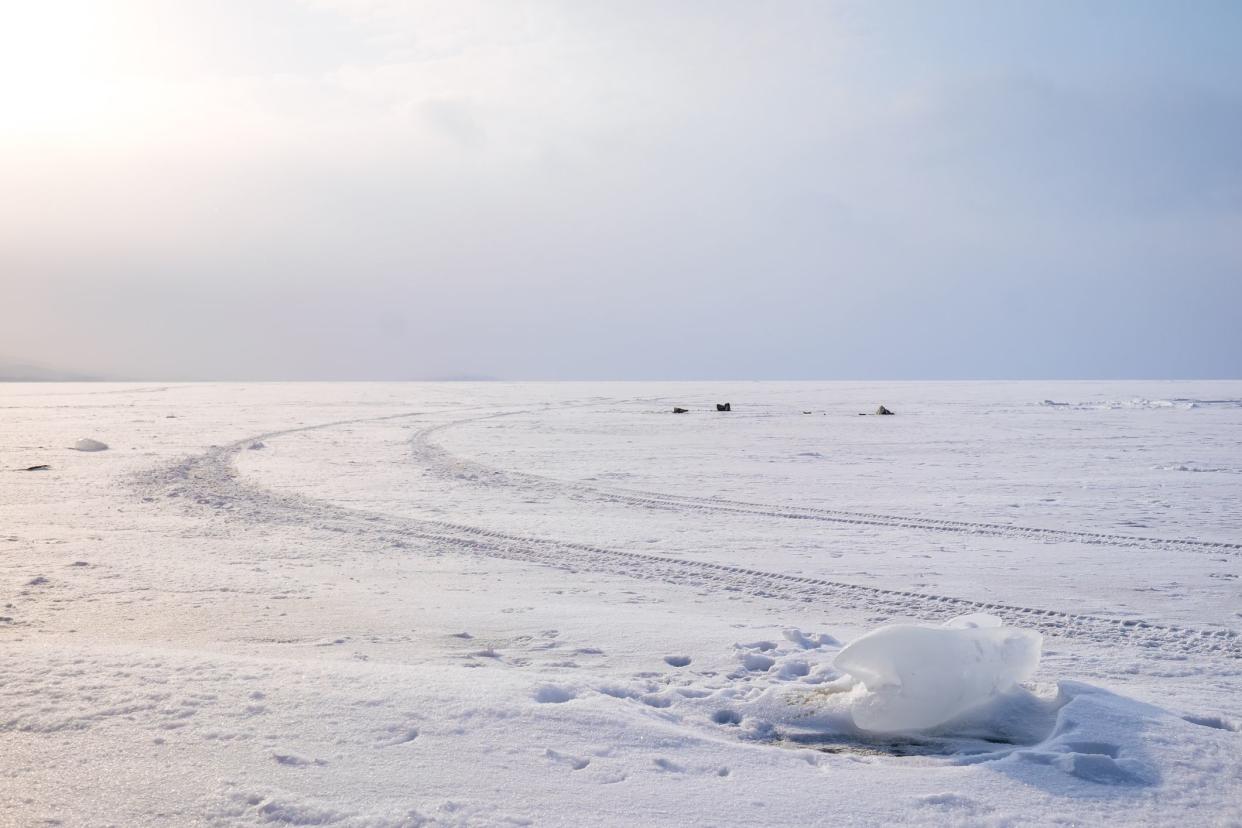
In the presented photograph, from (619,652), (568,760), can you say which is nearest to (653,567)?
(619,652)

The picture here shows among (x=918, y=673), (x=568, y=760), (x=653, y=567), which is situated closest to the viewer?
(x=568, y=760)

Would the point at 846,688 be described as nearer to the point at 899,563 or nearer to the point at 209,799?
the point at 209,799

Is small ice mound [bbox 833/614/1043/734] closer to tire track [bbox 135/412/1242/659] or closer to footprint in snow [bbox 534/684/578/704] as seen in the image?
footprint in snow [bbox 534/684/578/704]

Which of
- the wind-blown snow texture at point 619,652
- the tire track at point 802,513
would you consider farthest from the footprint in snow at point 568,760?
the tire track at point 802,513

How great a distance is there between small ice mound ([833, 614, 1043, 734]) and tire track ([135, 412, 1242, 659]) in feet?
5.61

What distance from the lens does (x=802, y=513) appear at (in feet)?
31.7

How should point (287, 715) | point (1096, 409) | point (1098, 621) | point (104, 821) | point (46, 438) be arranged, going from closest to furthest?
point (104, 821)
point (287, 715)
point (1098, 621)
point (46, 438)
point (1096, 409)

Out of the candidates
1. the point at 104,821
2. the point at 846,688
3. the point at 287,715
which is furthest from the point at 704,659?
the point at 104,821

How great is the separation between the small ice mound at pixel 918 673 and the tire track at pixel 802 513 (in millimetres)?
4897

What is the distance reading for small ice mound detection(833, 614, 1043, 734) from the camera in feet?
12.3

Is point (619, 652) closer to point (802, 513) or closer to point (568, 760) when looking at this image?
point (568, 760)

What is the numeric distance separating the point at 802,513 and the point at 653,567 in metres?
3.16

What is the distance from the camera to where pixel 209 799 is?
293 centimetres

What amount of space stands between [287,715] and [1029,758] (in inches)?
120
